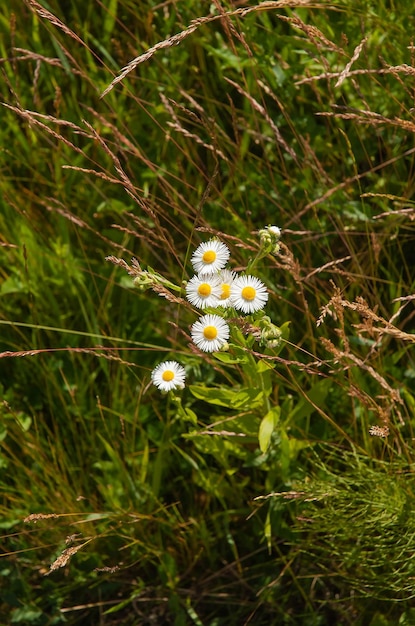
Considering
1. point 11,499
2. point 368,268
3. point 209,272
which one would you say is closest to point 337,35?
point 368,268

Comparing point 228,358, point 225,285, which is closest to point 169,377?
point 228,358

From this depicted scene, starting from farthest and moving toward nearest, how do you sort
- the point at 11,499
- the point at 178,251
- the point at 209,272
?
1. the point at 178,251
2. the point at 11,499
3. the point at 209,272

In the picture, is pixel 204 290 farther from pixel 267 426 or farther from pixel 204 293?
pixel 267 426

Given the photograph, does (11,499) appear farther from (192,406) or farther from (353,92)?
(353,92)

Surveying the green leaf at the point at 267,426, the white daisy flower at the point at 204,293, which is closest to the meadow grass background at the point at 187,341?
the green leaf at the point at 267,426

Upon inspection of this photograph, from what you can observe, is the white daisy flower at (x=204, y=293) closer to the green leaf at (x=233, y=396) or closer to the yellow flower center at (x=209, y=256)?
the yellow flower center at (x=209, y=256)

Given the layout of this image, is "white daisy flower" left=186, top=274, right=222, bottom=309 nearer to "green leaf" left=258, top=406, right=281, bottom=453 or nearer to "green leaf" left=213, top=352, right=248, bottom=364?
"green leaf" left=213, top=352, right=248, bottom=364
